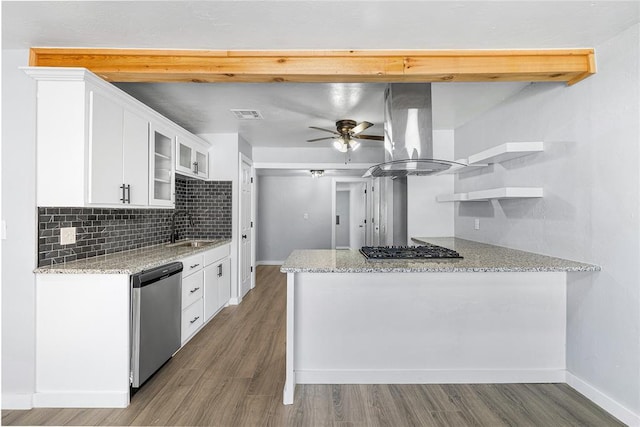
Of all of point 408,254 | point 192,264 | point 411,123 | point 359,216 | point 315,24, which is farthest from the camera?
point 359,216

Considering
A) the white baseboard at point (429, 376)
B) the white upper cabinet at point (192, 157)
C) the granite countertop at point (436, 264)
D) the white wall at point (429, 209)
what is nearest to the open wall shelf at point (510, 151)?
the granite countertop at point (436, 264)

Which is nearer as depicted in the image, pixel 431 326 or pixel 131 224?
pixel 431 326

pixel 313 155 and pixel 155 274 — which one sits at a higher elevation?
pixel 313 155

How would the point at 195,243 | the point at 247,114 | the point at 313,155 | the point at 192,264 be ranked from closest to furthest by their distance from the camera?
the point at 192,264 < the point at 247,114 < the point at 195,243 < the point at 313,155

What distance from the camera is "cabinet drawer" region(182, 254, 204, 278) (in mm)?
2900

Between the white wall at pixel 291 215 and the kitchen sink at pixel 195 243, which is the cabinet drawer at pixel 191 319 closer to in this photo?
the kitchen sink at pixel 195 243

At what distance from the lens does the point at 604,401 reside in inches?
80.7

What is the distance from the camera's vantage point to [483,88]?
9.36 ft

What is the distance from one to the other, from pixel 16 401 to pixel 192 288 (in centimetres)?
131

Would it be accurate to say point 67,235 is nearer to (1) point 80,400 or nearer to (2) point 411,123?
(1) point 80,400

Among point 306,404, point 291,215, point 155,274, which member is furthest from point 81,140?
point 291,215

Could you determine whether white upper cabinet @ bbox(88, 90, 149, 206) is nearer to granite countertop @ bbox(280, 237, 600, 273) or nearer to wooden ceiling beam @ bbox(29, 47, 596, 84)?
wooden ceiling beam @ bbox(29, 47, 596, 84)

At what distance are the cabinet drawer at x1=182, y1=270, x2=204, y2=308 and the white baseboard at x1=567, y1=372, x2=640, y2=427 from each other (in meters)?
3.03

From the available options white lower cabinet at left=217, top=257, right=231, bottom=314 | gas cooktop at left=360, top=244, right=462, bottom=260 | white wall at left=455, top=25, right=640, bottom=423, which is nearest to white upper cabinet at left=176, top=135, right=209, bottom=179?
white lower cabinet at left=217, top=257, right=231, bottom=314
